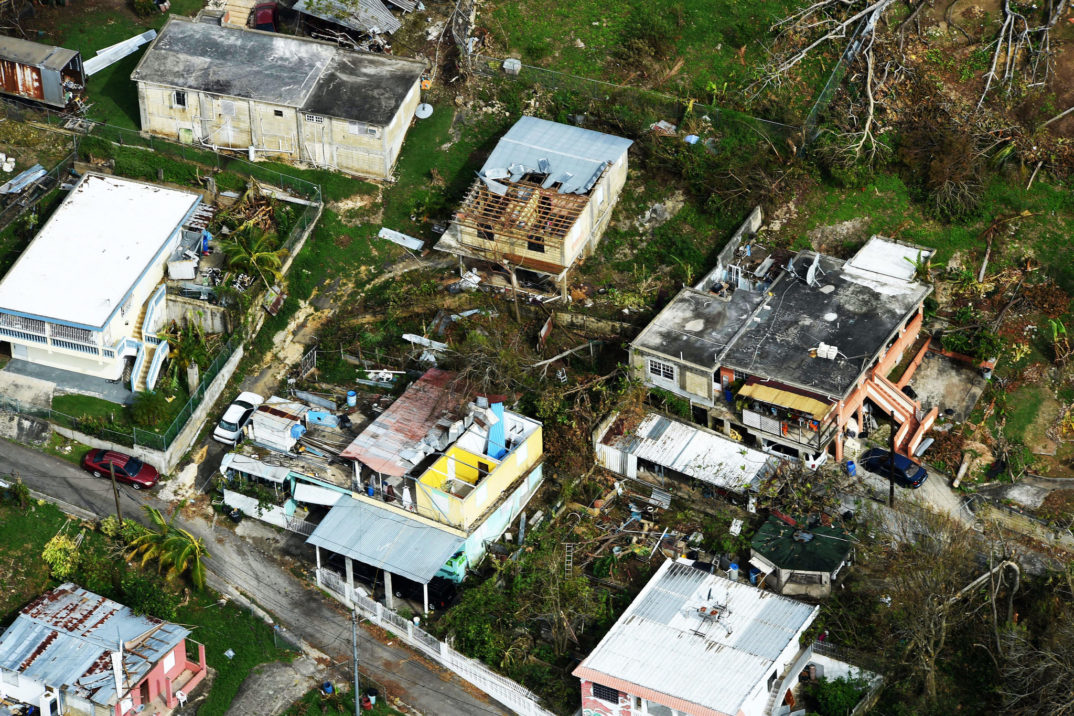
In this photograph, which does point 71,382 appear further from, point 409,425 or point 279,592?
point 409,425

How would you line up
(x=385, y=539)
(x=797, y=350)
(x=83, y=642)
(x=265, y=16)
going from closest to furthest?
(x=83, y=642) → (x=385, y=539) → (x=797, y=350) → (x=265, y=16)

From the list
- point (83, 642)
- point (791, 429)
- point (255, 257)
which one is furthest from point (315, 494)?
point (791, 429)

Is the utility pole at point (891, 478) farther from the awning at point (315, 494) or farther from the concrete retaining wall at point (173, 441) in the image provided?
the concrete retaining wall at point (173, 441)

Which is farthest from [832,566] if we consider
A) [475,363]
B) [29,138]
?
[29,138]

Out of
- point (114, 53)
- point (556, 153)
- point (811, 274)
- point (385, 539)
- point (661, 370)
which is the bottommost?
point (385, 539)

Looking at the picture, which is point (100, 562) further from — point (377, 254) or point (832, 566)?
point (832, 566)
